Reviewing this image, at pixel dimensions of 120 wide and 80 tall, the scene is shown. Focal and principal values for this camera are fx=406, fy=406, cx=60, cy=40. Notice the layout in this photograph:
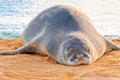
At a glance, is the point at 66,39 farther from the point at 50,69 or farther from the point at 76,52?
the point at 50,69

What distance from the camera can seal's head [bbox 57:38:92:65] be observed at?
252 inches

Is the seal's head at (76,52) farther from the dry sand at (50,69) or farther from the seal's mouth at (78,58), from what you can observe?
the dry sand at (50,69)

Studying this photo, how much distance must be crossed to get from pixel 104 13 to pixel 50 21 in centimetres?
773

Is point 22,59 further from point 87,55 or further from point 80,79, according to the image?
point 80,79

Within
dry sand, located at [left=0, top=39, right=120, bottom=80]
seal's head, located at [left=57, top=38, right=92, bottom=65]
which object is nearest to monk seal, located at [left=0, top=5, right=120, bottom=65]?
seal's head, located at [left=57, top=38, right=92, bottom=65]

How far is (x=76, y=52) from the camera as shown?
21.4ft

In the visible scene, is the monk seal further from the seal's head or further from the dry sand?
the dry sand

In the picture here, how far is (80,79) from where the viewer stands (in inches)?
213

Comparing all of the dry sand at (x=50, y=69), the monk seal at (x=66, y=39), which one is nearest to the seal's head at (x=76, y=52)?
the monk seal at (x=66, y=39)

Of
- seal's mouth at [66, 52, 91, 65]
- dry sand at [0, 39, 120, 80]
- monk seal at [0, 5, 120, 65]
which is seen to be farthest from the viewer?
monk seal at [0, 5, 120, 65]

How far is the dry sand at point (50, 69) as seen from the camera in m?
5.54

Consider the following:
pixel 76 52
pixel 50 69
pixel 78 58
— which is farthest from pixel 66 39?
pixel 50 69

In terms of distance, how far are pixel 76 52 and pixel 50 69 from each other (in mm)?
642

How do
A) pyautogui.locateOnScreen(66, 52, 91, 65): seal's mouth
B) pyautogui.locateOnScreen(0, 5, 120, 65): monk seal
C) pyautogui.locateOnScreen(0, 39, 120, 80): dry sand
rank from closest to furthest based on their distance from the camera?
pyautogui.locateOnScreen(0, 39, 120, 80): dry sand < pyautogui.locateOnScreen(66, 52, 91, 65): seal's mouth < pyautogui.locateOnScreen(0, 5, 120, 65): monk seal
